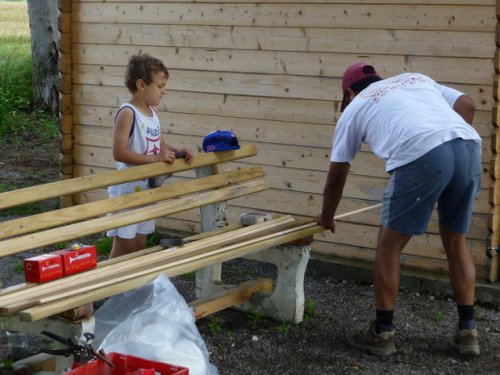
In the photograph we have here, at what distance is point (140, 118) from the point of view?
18.9ft

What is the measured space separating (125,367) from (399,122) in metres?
1.95

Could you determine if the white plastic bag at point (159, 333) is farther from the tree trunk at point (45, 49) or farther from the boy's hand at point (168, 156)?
the tree trunk at point (45, 49)

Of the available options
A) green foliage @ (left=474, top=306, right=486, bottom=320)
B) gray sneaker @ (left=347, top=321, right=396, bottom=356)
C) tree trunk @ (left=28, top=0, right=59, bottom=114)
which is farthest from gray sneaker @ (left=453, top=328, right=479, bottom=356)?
tree trunk @ (left=28, top=0, right=59, bottom=114)

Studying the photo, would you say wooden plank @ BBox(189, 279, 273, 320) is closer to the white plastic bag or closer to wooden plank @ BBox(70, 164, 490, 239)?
the white plastic bag

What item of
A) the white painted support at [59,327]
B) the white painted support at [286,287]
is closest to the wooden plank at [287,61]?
the white painted support at [286,287]

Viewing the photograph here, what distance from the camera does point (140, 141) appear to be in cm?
578

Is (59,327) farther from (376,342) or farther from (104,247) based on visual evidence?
(104,247)

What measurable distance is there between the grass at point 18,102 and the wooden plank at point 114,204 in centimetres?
704

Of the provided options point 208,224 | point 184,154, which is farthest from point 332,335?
point 184,154

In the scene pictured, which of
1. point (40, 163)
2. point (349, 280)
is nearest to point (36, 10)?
point (40, 163)

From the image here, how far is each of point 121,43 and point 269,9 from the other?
1499mm

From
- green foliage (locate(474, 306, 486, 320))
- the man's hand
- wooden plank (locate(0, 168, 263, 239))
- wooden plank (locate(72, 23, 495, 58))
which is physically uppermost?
wooden plank (locate(72, 23, 495, 58))

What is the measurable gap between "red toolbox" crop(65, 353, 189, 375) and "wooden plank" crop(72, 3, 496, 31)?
3.37m

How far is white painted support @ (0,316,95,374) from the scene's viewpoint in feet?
14.2
